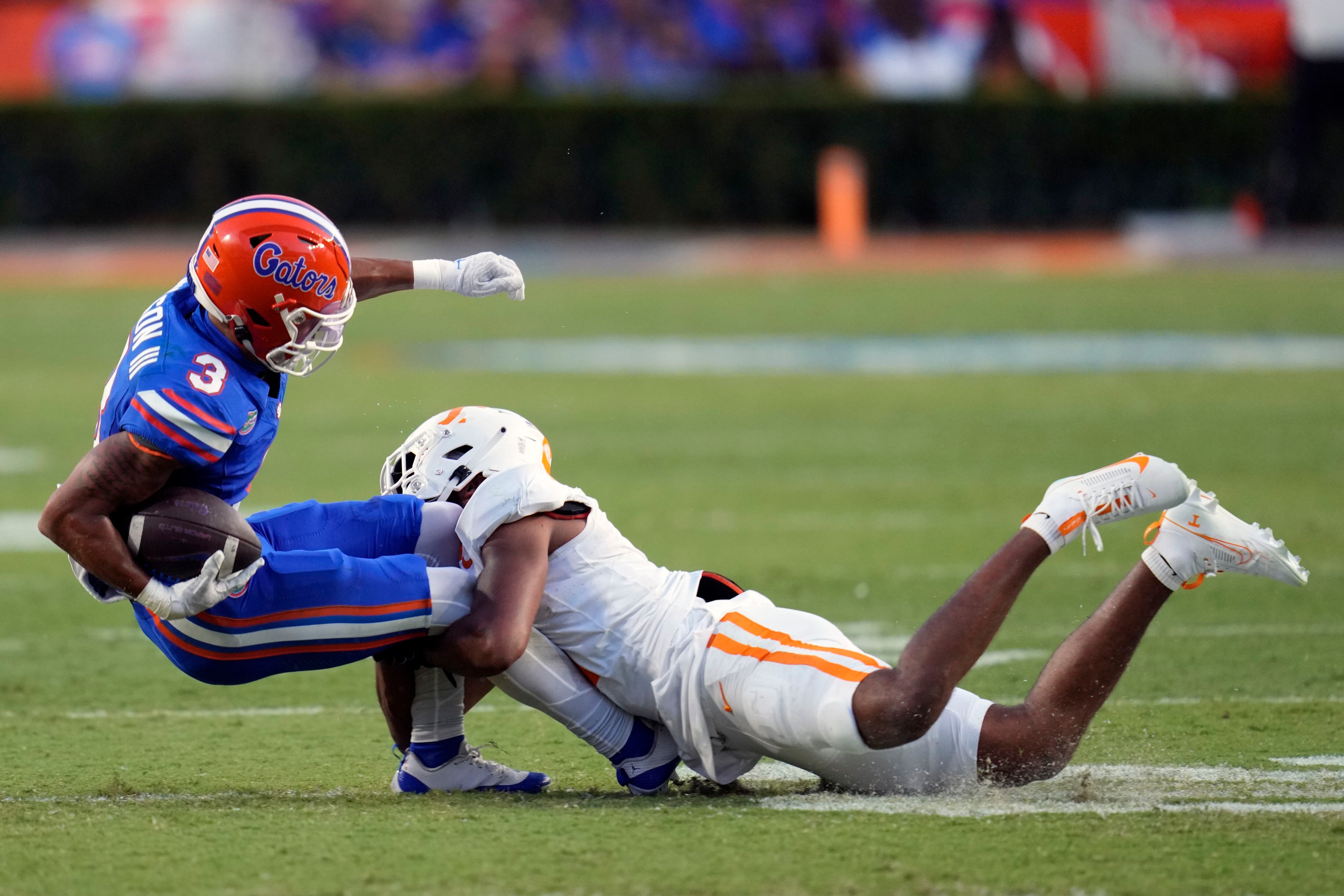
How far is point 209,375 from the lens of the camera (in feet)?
11.8

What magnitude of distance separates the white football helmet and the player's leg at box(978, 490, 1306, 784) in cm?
117

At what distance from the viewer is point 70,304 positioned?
1596cm

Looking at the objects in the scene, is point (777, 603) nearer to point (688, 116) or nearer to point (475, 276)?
point (475, 276)

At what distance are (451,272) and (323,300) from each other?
2.36ft

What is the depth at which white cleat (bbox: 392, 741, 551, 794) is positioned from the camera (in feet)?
12.8

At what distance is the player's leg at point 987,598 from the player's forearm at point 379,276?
1.59 metres

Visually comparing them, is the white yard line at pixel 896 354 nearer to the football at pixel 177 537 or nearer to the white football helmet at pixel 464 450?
the white football helmet at pixel 464 450

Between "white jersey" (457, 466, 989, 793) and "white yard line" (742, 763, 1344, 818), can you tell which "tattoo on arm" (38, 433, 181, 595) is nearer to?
"white jersey" (457, 466, 989, 793)

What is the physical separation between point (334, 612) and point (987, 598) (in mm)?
1363

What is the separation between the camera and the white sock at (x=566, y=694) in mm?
3787

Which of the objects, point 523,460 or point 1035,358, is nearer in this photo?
point 523,460

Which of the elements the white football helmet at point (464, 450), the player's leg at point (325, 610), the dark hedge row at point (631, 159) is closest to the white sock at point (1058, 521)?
the white football helmet at point (464, 450)

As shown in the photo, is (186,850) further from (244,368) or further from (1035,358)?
(1035,358)

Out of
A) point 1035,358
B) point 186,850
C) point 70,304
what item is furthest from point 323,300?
point 70,304
